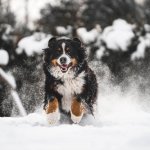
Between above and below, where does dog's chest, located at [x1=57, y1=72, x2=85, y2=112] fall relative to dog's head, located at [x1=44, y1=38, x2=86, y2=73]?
below

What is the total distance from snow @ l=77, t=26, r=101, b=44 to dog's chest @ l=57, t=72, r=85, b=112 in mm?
8398

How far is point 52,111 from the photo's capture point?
794 centimetres

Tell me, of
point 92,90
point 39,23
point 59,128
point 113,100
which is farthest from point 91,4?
point 59,128

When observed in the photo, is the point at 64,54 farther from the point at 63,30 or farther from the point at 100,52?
the point at 63,30

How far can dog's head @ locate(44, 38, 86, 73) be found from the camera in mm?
7898

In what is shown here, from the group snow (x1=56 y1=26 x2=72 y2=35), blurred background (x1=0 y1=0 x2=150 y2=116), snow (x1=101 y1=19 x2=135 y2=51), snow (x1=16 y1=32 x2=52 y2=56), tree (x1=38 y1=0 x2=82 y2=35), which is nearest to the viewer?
blurred background (x1=0 y1=0 x2=150 y2=116)

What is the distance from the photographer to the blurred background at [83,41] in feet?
47.0

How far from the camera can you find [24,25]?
19.5 meters

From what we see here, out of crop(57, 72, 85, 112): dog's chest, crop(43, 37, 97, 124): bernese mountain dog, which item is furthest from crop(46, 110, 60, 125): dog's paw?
crop(57, 72, 85, 112): dog's chest

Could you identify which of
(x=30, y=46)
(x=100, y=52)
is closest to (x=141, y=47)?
(x=100, y=52)

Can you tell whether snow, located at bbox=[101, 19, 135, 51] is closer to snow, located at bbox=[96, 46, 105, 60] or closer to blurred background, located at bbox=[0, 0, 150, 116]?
blurred background, located at bbox=[0, 0, 150, 116]

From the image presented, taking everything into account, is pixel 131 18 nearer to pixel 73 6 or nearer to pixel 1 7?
pixel 73 6

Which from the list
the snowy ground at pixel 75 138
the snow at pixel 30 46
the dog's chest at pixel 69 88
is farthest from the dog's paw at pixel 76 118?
the snow at pixel 30 46

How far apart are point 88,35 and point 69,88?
347 inches
